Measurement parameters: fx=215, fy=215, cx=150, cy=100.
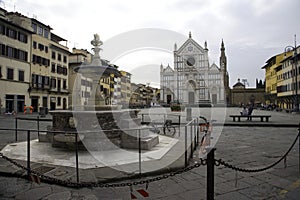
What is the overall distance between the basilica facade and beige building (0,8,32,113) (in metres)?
42.6

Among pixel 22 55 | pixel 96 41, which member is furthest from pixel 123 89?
pixel 96 41

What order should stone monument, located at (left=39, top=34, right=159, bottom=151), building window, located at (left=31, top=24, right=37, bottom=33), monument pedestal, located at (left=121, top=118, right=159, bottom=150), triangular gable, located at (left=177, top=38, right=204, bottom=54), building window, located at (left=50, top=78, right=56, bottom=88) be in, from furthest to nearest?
triangular gable, located at (left=177, top=38, right=204, bottom=54) < building window, located at (left=50, top=78, right=56, bottom=88) < building window, located at (left=31, top=24, right=37, bottom=33) < monument pedestal, located at (left=121, top=118, right=159, bottom=150) < stone monument, located at (left=39, top=34, right=159, bottom=151)

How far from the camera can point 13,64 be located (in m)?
26.8

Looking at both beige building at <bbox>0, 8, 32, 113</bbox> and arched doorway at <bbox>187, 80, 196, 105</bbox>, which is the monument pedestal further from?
arched doorway at <bbox>187, 80, 196, 105</bbox>

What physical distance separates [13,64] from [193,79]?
4941 cm

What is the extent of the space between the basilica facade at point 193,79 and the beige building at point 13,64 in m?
42.6

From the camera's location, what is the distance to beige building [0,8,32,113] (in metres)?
25.1

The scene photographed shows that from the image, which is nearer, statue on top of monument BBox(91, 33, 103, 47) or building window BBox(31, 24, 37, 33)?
statue on top of monument BBox(91, 33, 103, 47)

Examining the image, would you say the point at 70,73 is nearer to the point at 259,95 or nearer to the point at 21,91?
the point at 21,91

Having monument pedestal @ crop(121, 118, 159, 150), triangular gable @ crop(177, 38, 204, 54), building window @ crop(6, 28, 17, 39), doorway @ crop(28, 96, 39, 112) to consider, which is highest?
triangular gable @ crop(177, 38, 204, 54)

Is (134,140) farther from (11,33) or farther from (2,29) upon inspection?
(11,33)

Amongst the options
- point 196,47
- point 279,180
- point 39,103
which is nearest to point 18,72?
point 39,103

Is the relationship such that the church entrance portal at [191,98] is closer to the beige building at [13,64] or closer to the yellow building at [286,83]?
the yellow building at [286,83]

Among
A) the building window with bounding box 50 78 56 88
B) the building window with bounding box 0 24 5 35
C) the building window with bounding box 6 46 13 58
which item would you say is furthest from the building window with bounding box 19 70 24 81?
the building window with bounding box 50 78 56 88
